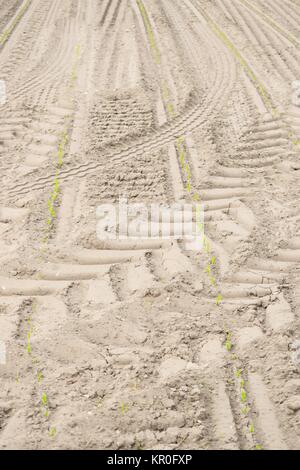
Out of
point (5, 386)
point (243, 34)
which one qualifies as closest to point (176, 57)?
point (243, 34)

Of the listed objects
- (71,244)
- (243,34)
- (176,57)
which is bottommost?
(71,244)

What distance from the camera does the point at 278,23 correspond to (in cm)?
1003

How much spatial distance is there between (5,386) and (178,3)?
33.4ft

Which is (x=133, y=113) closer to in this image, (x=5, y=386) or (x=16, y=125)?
(x=16, y=125)
